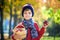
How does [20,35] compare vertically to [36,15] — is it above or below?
below

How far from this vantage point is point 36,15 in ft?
8.09

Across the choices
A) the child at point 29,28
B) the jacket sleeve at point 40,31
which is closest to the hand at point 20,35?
the child at point 29,28

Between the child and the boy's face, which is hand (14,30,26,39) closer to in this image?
the child

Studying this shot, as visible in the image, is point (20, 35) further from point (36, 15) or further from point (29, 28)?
point (36, 15)

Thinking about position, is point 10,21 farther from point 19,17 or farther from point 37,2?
point 37,2

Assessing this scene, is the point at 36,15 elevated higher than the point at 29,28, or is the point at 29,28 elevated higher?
the point at 36,15

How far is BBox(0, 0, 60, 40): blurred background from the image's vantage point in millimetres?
2465

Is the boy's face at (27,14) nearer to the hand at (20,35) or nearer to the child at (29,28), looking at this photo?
the child at (29,28)

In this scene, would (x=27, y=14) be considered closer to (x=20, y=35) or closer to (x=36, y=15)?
(x=36, y=15)

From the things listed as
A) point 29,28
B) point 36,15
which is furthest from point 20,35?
point 36,15

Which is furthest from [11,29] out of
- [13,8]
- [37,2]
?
[37,2]

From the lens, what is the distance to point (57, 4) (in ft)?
8.11

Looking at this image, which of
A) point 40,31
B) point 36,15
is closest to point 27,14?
point 36,15

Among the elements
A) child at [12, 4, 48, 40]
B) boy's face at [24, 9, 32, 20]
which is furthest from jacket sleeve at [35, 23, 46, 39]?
boy's face at [24, 9, 32, 20]
